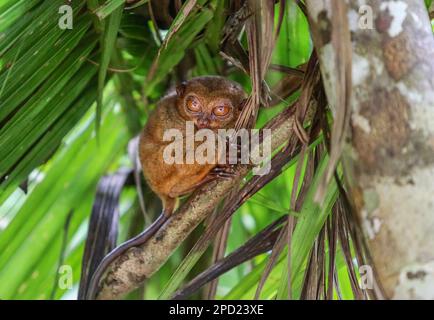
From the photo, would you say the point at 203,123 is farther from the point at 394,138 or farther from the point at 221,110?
the point at 394,138

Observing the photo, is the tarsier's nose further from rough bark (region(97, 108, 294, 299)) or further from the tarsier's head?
rough bark (region(97, 108, 294, 299))

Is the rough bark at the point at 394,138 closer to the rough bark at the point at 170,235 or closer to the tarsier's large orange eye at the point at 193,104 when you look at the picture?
the rough bark at the point at 170,235

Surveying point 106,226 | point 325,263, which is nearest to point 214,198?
point 325,263

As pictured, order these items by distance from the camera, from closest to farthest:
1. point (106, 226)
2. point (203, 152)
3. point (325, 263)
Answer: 1. point (325, 263)
2. point (106, 226)
3. point (203, 152)

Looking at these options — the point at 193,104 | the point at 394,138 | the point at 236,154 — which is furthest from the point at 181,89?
the point at 394,138

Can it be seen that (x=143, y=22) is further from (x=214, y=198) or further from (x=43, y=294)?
(x=43, y=294)

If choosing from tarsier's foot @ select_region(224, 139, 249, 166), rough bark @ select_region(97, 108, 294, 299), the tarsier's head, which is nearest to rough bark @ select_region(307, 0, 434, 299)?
rough bark @ select_region(97, 108, 294, 299)

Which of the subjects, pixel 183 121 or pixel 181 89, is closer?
pixel 181 89
